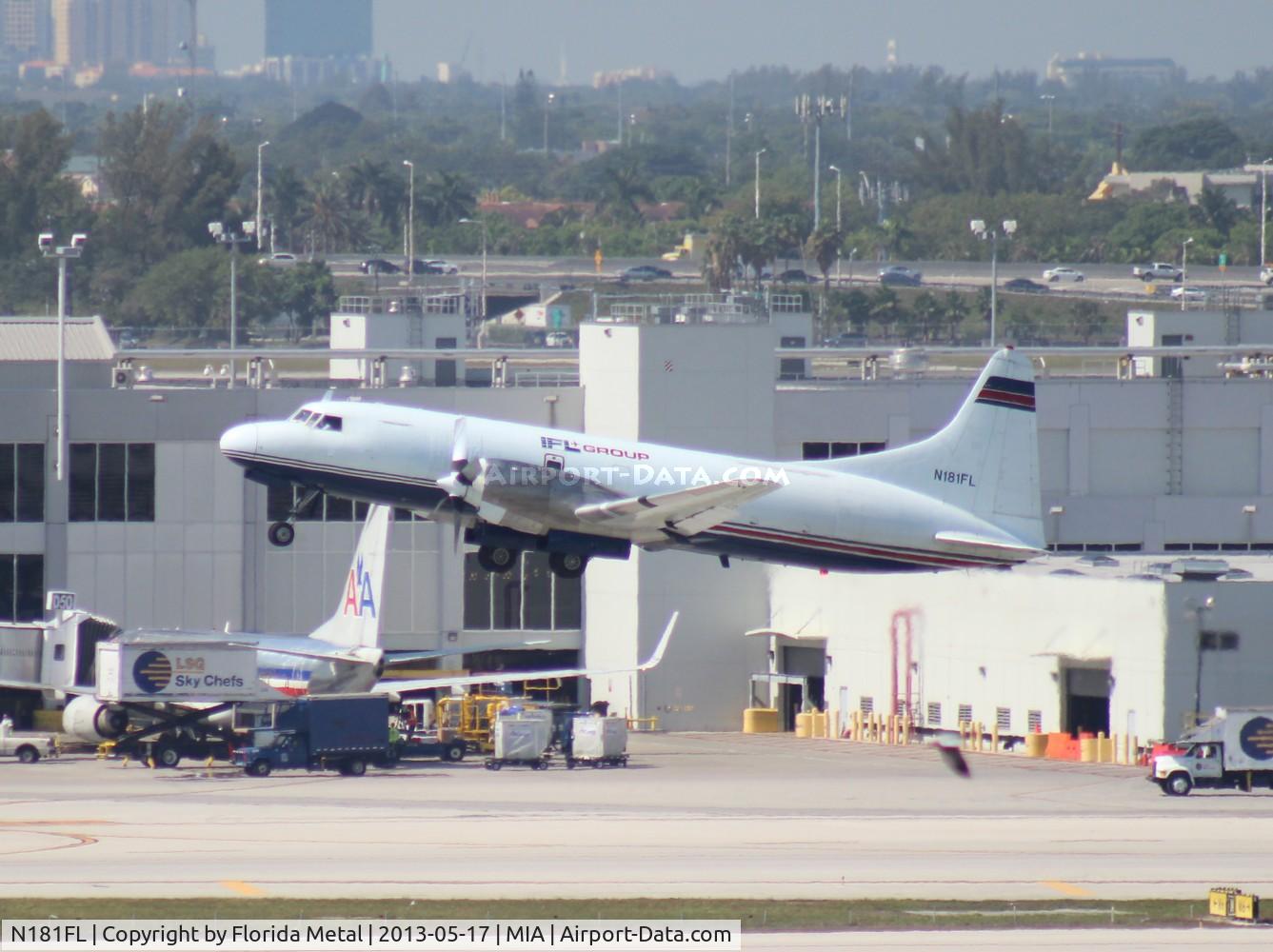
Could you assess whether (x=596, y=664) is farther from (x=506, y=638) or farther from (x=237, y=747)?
(x=237, y=747)

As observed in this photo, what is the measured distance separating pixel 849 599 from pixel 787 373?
39.5 metres

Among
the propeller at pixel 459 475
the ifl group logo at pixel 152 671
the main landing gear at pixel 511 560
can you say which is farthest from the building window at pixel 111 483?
the propeller at pixel 459 475

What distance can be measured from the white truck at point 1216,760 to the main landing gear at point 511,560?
20907mm

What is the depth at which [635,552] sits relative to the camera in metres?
89.5

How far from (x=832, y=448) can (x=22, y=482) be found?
36.2 meters

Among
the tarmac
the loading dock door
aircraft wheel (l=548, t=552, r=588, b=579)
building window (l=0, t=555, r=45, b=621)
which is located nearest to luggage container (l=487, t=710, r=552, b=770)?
the tarmac

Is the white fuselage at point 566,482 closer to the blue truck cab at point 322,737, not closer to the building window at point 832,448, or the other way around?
the blue truck cab at point 322,737

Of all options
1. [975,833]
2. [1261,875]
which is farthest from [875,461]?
[1261,875]

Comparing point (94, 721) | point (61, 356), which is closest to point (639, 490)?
point (94, 721)

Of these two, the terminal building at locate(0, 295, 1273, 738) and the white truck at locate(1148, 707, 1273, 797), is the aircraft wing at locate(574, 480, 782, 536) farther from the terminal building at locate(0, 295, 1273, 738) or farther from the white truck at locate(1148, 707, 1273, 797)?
the terminal building at locate(0, 295, 1273, 738)

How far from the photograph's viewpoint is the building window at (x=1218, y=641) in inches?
2928

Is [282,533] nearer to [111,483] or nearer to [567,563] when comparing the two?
[567,563]

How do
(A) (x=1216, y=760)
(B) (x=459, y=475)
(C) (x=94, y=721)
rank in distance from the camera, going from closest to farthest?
(B) (x=459, y=475), (A) (x=1216, y=760), (C) (x=94, y=721)

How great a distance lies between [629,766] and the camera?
75.8 metres
